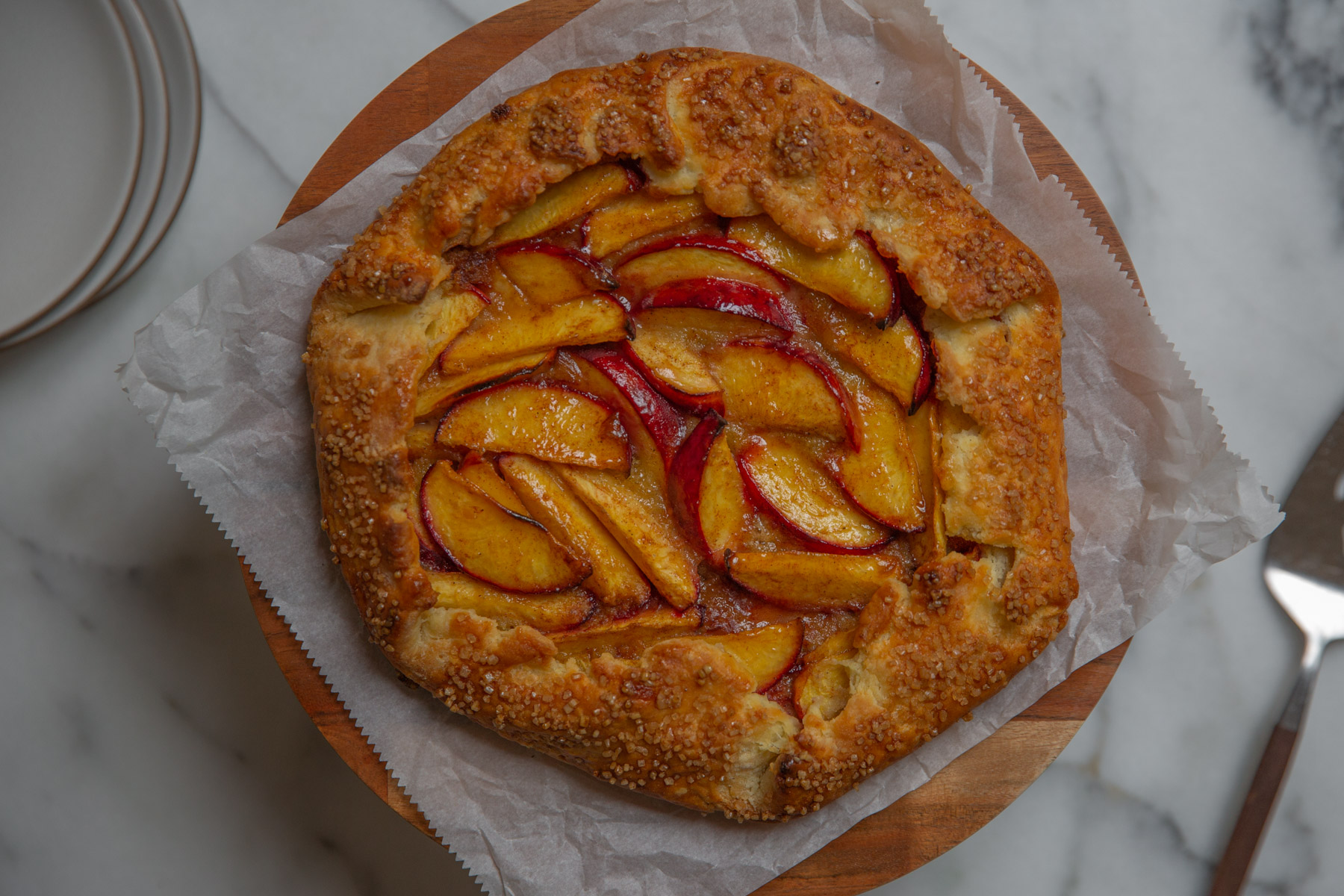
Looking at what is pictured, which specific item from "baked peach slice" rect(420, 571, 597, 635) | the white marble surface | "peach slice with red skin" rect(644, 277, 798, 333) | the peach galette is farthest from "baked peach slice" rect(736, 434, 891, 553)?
the white marble surface

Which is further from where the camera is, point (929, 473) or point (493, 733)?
point (493, 733)

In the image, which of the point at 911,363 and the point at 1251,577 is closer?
the point at 911,363

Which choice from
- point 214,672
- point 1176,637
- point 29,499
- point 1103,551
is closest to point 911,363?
point 1103,551

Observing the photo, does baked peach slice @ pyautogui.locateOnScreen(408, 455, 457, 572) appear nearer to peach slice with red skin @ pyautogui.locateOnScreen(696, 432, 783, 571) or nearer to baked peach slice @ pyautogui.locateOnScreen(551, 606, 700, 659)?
baked peach slice @ pyautogui.locateOnScreen(551, 606, 700, 659)

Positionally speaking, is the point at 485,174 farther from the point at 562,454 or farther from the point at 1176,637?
the point at 1176,637

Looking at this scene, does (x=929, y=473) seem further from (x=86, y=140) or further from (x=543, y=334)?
(x=86, y=140)

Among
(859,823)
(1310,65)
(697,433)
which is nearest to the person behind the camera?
(697,433)

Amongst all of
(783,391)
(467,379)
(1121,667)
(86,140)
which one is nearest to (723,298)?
(783,391)
